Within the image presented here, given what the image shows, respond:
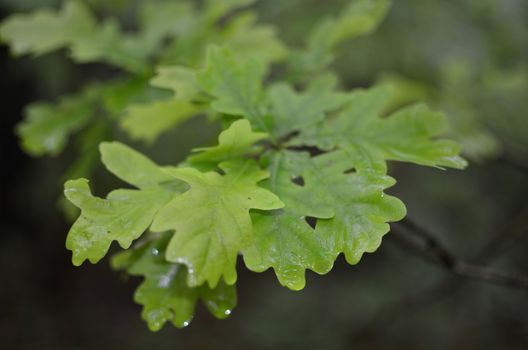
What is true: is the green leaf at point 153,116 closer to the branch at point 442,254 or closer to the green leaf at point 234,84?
the green leaf at point 234,84

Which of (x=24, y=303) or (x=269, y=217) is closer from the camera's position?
(x=269, y=217)

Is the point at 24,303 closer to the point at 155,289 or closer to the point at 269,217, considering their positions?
the point at 155,289

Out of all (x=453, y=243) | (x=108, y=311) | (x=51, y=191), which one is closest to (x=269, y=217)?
(x=453, y=243)

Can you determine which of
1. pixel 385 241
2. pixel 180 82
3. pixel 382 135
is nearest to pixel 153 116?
pixel 180 82

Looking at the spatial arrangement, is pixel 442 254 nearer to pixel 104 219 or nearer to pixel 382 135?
pixel 382 135

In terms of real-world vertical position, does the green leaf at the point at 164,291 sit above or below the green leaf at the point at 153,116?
below

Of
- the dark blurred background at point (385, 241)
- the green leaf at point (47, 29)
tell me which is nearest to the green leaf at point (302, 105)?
Answer: the green leaf at point (47, 29)

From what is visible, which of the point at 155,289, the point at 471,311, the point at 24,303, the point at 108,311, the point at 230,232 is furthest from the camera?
the point at 108,311
